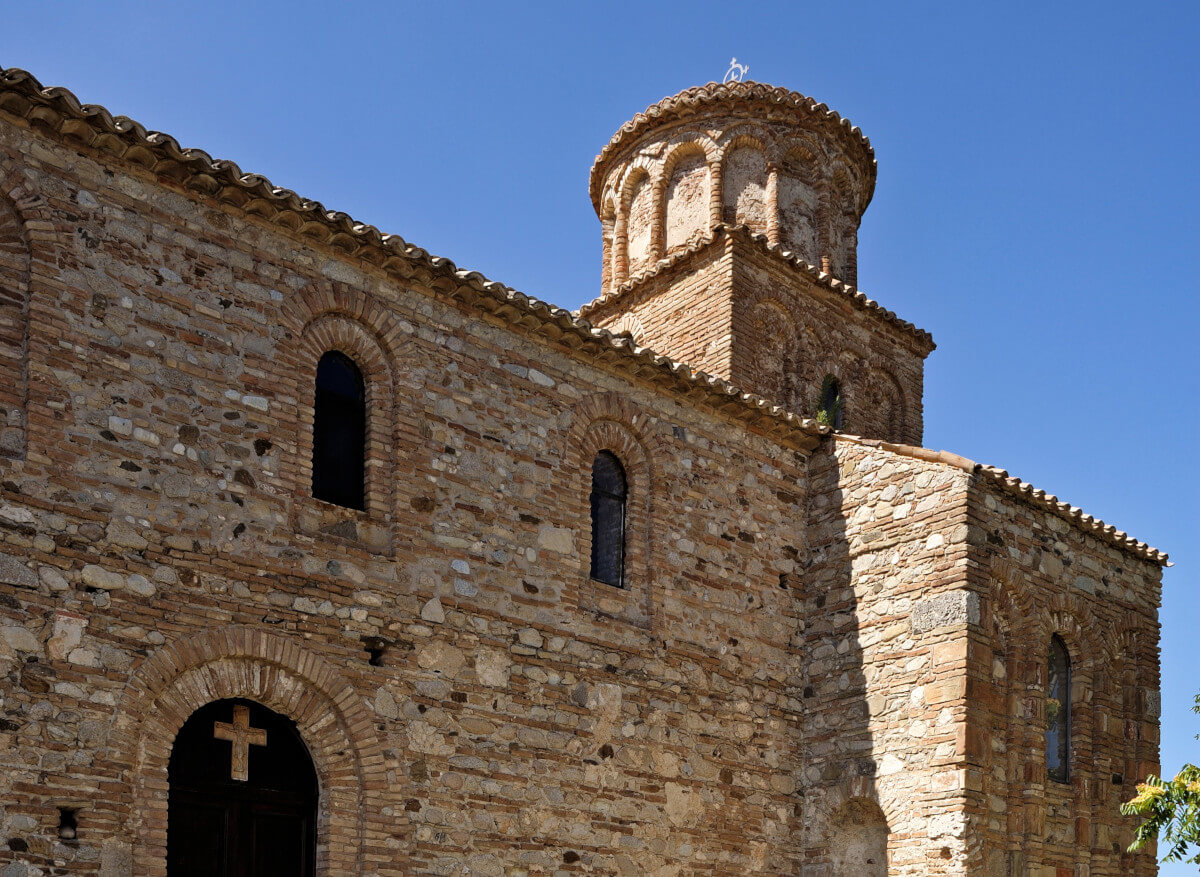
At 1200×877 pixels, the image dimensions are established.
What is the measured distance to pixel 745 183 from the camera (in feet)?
55.2

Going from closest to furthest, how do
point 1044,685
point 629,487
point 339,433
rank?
point 339,433 < point 629,487 < point 1044,685

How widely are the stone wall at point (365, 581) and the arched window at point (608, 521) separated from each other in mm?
149

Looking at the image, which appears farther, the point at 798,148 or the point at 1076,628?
the point at 798,148

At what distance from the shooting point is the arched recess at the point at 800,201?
55.2ft

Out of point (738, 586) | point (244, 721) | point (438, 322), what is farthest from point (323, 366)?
point (738, 586)

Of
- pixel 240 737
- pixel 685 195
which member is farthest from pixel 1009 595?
pixel 685 195

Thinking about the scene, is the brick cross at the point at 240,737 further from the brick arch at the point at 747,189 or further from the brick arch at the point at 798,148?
the brick arch at the point at 798,148

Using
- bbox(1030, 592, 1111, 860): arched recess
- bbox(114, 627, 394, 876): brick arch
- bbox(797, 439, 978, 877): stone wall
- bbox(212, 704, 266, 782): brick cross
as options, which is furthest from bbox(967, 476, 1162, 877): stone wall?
bbox(212, 704, 266, 782): brick cross

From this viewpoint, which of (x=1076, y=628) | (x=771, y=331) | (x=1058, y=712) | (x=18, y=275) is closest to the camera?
(x=18, y=275)

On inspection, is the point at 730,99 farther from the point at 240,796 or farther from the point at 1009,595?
the point at 240,796

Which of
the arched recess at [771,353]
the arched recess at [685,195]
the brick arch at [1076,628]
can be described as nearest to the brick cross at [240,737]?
the brick arch at [1076,628]

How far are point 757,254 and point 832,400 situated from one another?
211cm

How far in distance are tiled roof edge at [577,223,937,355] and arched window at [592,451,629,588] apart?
4.90 meters

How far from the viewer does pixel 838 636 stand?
1213cm
